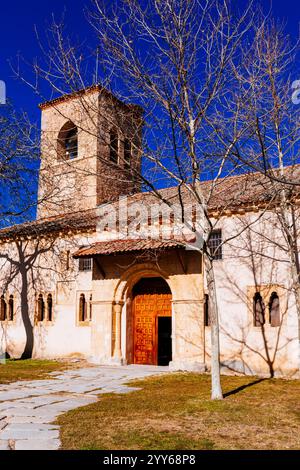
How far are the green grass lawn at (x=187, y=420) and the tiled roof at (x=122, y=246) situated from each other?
182 inches

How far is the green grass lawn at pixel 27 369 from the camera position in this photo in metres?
12.4

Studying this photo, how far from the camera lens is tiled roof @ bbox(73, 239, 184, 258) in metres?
14.0

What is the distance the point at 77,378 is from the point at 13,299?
27.7 feet

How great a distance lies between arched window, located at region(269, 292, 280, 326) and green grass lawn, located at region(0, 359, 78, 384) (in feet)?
22.3

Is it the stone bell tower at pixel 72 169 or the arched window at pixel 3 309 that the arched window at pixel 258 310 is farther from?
the arched window at pixel 3 309

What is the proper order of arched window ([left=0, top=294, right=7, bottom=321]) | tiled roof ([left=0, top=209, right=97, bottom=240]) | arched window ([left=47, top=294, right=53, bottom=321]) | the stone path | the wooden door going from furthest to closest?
arched window ([left=0, top=294, right=7, bottom=321]), arched window ([left=47, top=294, right=53, bottom=321]), tiled roof ([left=0, top=209, right=97, bottom=240]), the wooden door, the stone path

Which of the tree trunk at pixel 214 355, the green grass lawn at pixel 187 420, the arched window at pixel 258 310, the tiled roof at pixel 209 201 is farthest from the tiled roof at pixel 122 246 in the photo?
the green grass lawn at pixel 187 420

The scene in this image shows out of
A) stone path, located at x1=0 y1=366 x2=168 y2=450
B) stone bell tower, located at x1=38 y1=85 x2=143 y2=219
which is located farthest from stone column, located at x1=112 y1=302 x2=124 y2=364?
stone bell tower, located at x1=38 y1=85 x2=143 y2=219

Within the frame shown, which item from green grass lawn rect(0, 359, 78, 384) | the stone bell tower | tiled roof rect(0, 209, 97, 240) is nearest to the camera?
green grass lawn rect(0, 359, 78, 384)

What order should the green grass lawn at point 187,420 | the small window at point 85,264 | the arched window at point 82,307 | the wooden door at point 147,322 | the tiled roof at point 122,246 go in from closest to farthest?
the green grass lawn at point 187,420, the tiled roof at point 122,246, the wooden door at point 147,322, the arched window at point 82,307, the small window at point 85,264

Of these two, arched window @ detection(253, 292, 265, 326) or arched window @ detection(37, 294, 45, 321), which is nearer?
arched window @ detection(253, 292, 265, 326)

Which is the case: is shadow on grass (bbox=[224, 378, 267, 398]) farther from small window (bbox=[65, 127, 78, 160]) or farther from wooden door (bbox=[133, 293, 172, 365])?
small window (bbox=[65, 127, 78, 160])

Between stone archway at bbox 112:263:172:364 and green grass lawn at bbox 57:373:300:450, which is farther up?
stone archway at bbox 112:263:172:364

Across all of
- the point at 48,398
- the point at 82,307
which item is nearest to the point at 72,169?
the point at 82,307
